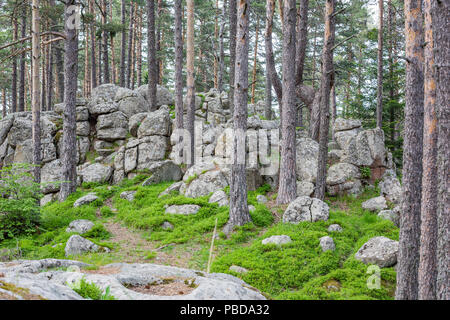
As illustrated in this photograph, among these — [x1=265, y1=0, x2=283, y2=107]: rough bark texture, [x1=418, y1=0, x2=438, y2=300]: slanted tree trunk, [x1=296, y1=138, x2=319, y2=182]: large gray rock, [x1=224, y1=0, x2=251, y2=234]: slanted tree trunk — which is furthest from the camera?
[x1=265, y1=0, x2=283, y2=107]: rough bark texture

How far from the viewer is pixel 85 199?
1124 cm

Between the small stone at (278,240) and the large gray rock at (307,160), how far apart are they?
13.6 feet

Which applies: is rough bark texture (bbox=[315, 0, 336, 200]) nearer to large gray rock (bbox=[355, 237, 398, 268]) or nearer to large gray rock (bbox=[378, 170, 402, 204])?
large gray rock (bbox=[378, 170, 402, 204])

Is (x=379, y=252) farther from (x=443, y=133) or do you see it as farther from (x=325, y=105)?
(x=325, y=105)

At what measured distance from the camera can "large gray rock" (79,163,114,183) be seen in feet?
44.4

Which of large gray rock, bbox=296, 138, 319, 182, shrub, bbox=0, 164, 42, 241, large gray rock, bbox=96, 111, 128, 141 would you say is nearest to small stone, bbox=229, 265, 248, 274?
large gray rock, bbox=296, 138, 319, 182

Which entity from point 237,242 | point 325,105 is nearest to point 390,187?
point 325,105

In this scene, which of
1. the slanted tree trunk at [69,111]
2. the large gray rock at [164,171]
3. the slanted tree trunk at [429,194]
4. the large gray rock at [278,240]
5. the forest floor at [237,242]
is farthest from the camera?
the large gray rock at [164,171]

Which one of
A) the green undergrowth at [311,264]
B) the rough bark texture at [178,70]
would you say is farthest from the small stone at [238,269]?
the rough bark texture at [178,70]

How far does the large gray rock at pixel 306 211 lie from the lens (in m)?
8.89

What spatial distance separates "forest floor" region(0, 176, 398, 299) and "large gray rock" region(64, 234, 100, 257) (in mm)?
191

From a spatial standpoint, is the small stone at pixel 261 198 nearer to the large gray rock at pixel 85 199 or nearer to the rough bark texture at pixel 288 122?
the rough bark texture at pixel 288 122

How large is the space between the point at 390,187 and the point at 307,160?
3.23 meters
